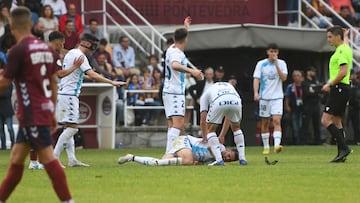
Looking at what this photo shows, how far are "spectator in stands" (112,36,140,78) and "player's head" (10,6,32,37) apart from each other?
60.6 feet

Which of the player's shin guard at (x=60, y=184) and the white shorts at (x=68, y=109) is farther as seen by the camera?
the white shorts at (x=68, y=109)

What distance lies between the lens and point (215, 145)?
56.3ft

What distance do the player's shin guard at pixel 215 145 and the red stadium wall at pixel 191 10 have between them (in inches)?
A: 611

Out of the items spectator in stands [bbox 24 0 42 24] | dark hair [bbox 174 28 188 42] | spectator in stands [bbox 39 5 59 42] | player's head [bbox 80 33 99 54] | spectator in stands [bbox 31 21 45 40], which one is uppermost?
spectator in stands [bbox 24 0 42 24]

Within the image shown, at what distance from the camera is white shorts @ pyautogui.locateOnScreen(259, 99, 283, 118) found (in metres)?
23.8

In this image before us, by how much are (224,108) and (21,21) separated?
657 centimetres

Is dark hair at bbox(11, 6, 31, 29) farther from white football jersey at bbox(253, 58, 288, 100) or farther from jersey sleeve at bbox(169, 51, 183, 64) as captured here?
white football jersey at bbox(253, 58, 288, 100)

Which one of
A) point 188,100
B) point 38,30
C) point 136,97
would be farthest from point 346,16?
point 38,30

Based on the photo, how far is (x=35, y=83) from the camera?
435 inches

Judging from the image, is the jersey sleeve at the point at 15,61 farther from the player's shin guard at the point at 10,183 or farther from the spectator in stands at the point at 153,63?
the spectator in stands at the point at 153,63

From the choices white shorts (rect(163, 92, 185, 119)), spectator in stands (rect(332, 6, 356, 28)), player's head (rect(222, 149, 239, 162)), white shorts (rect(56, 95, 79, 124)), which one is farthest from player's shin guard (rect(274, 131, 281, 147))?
spectator in stands (rect(332, 6, 356, 28))

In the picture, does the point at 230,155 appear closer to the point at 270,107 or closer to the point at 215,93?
the point at 215,93

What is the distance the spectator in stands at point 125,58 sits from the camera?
29.6 metres

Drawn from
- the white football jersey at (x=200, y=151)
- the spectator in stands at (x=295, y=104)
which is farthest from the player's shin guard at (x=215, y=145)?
the spectator in stands at (x=295, y=104)
